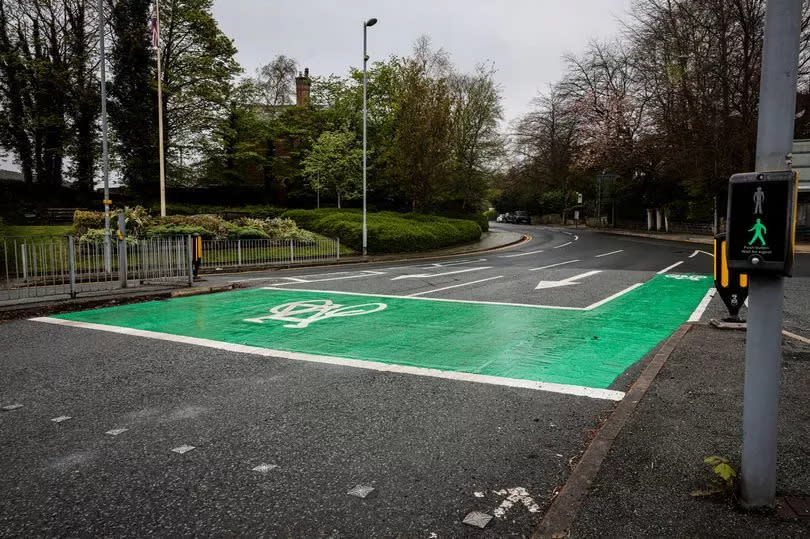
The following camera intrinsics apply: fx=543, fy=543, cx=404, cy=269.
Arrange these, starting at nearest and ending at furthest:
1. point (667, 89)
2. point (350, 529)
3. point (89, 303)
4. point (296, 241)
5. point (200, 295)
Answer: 1. point (350, 529)
2. point (89, 303)
3. point (200, 295)
4. point (296, 241)
5. point (667, 89)

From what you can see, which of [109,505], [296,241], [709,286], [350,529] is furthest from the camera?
[296,241]

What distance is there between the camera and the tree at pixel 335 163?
39.3 metres

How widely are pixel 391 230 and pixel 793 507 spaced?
26.1 metres

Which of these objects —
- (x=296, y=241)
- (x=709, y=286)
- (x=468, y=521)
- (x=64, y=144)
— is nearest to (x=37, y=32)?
(x=64, y=144)

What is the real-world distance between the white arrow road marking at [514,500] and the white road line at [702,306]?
7.34 meters

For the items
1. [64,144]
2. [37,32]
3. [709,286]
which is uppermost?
[37,32]

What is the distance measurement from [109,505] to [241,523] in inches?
34.1

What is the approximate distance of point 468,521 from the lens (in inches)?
119

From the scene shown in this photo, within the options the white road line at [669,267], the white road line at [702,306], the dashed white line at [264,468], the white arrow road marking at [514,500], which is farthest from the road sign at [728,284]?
the white road line at [669,267]

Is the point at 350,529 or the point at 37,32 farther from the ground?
the point at 37,32

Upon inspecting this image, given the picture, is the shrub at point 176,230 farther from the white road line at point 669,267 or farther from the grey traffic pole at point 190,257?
the white road line at point 669,267

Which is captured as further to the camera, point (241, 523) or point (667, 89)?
point (667, 89)

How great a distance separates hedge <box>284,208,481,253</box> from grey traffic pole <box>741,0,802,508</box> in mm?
25245

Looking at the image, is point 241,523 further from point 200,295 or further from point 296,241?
point 296,241
